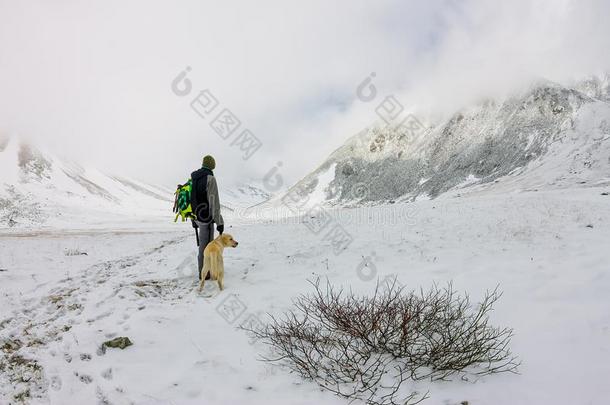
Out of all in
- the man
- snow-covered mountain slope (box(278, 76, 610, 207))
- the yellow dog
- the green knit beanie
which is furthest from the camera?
snow-covered mountain slope (box(278, 76, 610, 207))

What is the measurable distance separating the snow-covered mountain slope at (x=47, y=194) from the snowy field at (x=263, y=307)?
4108 centimetres

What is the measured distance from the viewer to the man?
784 cm

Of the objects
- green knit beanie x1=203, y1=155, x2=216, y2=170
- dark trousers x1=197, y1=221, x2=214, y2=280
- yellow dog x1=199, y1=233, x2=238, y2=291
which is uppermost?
green knit beanie x1=203, y1=155, x2=216, y2=170

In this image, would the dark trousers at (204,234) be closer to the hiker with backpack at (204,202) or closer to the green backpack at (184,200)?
the hiker with backpack at (204,202)

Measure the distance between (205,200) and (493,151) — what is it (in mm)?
80219

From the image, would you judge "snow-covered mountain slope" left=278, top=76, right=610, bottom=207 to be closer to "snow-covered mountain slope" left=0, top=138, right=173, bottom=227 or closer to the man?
the man

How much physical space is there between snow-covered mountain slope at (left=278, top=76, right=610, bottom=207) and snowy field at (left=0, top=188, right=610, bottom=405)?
40367mm

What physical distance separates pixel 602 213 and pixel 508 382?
417 inches

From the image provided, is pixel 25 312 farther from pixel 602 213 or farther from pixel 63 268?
pixel 602 213

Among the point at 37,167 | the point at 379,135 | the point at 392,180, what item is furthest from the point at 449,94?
the point at 37,167

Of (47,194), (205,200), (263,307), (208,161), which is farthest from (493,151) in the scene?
(47,194)

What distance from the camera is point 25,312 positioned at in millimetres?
5926

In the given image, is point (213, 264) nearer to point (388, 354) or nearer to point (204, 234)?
point (204, 234)

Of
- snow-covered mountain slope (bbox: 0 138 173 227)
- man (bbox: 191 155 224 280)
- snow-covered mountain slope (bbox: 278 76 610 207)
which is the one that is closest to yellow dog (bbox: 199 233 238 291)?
man (bbox: 191 155 224 280)
